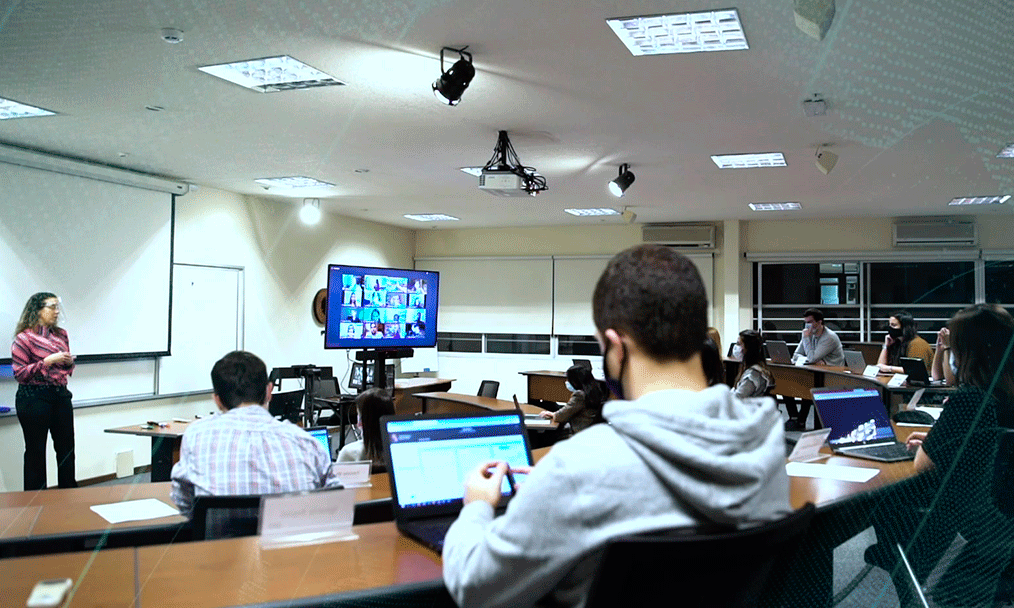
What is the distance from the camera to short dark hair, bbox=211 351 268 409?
2.48 ft

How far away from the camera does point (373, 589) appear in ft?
3.02

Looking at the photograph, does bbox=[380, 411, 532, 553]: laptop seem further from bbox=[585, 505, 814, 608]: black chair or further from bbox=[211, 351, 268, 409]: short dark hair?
bbox=[585, 505, 814, 608]: black chair

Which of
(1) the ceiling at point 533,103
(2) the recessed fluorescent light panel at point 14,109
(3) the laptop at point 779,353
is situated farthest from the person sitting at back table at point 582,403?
(3) the laptop at point 779,353

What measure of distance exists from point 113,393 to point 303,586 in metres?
0.37

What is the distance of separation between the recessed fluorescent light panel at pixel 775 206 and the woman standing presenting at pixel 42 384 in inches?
242

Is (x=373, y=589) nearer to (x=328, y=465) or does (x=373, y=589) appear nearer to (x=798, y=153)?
(x=328, y=465)

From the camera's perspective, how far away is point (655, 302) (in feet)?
2.27

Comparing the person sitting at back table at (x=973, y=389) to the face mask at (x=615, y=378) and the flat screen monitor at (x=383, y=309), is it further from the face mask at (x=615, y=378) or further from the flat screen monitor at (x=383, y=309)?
the flat screen monitor at (x=383, y=309)

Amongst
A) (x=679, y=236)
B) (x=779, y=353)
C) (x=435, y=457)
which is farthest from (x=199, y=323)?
(x=779, y=353)

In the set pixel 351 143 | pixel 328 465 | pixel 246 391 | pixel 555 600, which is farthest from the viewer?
pixel 351 143

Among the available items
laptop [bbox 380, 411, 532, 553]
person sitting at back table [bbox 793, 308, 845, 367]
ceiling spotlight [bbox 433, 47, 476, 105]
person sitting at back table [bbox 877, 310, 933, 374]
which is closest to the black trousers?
laptop [bbox 380, 411, 532, 553]

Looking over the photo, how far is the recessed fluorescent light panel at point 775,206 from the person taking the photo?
616cm

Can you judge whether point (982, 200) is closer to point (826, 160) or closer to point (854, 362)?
point (826, 160)

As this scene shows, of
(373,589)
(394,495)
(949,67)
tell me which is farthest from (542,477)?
(949,67)
